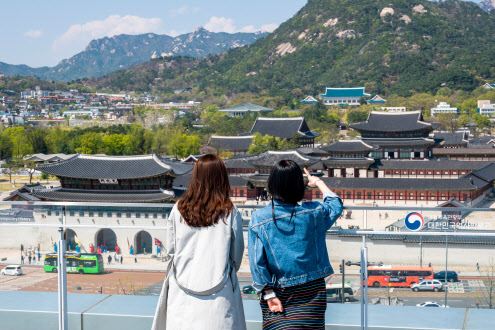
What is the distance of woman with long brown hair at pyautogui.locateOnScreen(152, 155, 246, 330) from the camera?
8.95 feet

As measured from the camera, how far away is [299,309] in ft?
9.13

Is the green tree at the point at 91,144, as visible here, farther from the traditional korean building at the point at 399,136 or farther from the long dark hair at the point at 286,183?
the long dark hair at the point at 286,183

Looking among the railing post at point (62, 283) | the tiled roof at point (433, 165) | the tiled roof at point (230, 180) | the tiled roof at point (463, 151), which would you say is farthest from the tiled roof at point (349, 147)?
the railing post at point (62, 283)

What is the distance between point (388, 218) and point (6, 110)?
100 metres

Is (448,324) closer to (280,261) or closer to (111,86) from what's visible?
(280,261)

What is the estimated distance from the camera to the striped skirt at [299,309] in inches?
109

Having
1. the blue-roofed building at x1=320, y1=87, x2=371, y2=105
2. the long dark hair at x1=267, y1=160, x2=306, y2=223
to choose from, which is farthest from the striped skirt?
the blue-roofed building at x1=320, y1=87, x2=371, y2=105

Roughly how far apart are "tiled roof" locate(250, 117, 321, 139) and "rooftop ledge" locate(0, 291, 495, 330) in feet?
130

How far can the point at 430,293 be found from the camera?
3340 millimetres

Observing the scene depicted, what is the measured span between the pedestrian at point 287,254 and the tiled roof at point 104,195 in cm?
1757

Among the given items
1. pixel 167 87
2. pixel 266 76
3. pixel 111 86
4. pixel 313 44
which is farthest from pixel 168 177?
pixel 111 86

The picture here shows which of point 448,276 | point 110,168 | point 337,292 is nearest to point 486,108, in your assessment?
point 110,168

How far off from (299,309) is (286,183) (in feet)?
1.90

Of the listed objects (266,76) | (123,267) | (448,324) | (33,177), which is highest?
(266,76)
